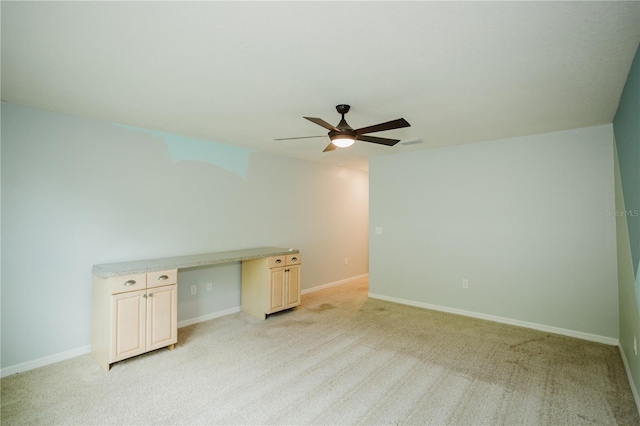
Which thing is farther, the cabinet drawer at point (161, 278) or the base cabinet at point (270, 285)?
the base cabinet at point (270, 285)

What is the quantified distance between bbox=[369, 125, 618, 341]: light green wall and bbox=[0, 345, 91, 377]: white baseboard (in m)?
3.94

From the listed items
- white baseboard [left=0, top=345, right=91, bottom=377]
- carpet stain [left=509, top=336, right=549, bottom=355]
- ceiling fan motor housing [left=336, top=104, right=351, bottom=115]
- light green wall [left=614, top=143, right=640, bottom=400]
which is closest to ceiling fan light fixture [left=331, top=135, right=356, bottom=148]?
ceiling fan motor housing [left=336, top=104, right=351, bottom=115]

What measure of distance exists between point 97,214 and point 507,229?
4.77 metres

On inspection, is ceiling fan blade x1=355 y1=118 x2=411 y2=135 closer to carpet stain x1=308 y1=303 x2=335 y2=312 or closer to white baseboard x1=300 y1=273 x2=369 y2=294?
carpet stain x1=308 y1=303 x2=335 y2=312

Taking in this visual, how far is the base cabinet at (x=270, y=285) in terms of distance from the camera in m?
4.18

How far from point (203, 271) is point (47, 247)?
1.61 metres

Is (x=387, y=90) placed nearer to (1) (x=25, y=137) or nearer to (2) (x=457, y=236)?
(2) (x=457, y=236)

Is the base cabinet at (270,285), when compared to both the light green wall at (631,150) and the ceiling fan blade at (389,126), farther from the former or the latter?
the light green wall at (631,150)

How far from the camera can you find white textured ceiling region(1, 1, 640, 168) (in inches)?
64.1

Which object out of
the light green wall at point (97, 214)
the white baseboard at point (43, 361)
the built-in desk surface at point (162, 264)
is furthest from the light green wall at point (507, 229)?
the white baseboard at point (43, 361)

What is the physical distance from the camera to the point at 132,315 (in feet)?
9.63

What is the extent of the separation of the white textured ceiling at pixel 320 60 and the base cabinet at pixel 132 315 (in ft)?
5.35

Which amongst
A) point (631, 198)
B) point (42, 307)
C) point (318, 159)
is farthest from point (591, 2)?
point (42, 307)

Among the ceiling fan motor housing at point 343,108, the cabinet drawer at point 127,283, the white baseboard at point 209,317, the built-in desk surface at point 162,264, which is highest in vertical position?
the ceiling fan motor housing at point 343,108
